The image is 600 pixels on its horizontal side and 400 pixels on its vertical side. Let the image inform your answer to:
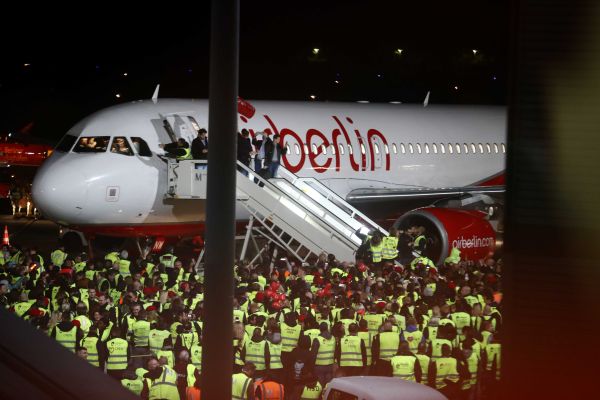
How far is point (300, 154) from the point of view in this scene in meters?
23.3

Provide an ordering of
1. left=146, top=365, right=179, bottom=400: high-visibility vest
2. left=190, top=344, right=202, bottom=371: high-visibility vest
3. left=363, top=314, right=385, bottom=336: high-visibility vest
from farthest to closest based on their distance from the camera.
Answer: left=363, top=314, right=385, bottom=336: high-visibility vest
left=190, top=344, right=202, bottom=371: high-visibility vest
left=146, top=365, right=179, bottom=400: high-visibility vest

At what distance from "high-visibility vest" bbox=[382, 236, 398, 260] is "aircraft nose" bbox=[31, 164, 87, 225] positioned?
5.82 metres

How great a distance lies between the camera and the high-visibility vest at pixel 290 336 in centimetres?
1269

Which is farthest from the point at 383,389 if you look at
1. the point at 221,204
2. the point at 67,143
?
the point at 67,143

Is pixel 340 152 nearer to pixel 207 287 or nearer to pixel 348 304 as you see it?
pixel 348 304

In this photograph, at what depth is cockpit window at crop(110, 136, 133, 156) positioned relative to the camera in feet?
68.4

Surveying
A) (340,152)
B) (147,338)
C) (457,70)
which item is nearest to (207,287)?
(147,338)

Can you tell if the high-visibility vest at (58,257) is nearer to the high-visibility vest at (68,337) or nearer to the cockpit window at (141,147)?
the cockpit window at (141,147)

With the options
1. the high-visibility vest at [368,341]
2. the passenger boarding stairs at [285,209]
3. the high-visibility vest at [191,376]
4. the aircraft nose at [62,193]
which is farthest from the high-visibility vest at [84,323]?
the aircraft nose at [62,193]

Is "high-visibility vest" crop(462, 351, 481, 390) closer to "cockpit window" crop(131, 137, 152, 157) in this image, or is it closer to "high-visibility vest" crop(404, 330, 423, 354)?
"high-visibility vest" crop(404, 330, 423, 354)

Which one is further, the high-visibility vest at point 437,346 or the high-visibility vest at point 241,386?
the high-visibility vest at point 437,346

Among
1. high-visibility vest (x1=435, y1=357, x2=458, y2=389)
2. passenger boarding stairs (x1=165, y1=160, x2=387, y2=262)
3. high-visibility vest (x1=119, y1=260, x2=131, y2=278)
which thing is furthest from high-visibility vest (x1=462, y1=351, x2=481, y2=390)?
passenger boarding stairs (x1=165, y1=160, x2=387, y2=262)

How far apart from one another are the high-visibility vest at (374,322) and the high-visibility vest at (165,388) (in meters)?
3.69

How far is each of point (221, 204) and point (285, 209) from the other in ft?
47.9
